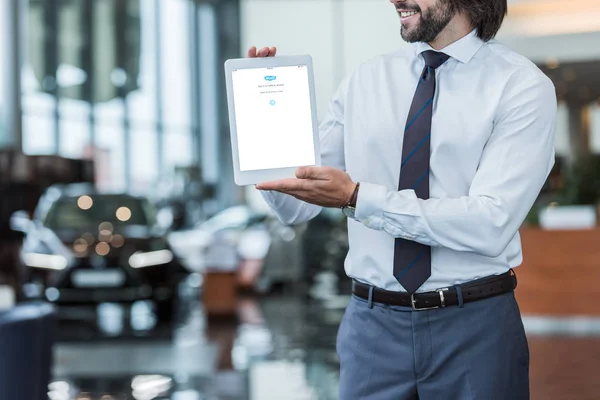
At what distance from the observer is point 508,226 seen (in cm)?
219

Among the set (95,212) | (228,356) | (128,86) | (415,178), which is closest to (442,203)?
(415,178)

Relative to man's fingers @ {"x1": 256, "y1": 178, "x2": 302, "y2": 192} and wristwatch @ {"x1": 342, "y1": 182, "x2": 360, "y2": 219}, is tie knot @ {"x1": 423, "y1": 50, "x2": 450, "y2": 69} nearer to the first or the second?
wristwatch @ {"x1": 342, "y1": 182, "x2": 360, "y2": 219}

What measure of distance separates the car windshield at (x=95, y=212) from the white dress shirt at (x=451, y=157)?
722 cm

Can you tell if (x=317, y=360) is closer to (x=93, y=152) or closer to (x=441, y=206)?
(x=441, y=206)

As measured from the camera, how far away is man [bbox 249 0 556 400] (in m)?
2.17

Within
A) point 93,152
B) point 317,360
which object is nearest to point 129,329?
point 317,360

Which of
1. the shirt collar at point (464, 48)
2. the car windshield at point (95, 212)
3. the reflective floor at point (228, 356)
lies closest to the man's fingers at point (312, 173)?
the shirt collar at point (464, 48)

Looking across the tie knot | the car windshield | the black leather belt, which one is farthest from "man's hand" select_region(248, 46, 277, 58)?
the car windshield

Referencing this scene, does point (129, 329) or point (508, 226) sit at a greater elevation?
point (508, 226)

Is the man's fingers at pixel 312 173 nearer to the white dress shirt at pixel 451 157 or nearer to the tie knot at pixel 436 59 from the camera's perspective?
the white dress shirt at pixel 451 157

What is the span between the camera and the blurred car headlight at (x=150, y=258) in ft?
29.9

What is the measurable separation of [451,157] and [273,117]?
0.45 m

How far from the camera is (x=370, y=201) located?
2.12 metres

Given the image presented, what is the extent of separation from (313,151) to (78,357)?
5.48 metres
